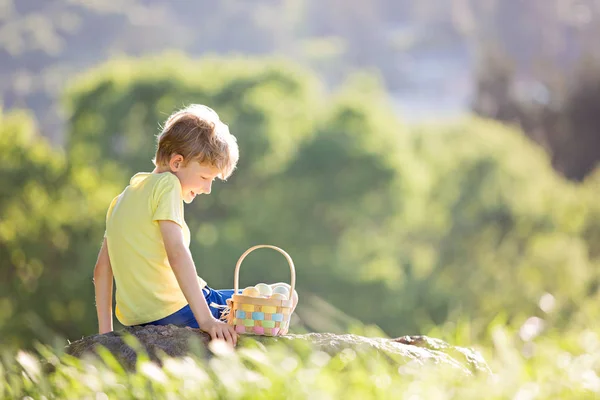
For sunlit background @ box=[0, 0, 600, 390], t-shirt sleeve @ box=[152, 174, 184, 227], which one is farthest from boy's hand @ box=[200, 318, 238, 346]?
sunlit background @ box=[0, 0, 600, 390]

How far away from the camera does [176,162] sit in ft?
14.1

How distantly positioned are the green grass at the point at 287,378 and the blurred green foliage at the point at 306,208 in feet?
66.0

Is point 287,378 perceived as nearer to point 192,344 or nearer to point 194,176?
point 192,344

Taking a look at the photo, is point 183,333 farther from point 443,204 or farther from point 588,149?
point 588,149

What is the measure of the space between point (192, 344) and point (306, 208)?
80.1 feet

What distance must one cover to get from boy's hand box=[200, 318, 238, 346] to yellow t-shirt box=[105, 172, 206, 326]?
270 mm

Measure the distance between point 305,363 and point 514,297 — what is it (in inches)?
982

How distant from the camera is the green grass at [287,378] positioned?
3.34 metres

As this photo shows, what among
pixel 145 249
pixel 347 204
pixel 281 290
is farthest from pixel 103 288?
pixel 347 204

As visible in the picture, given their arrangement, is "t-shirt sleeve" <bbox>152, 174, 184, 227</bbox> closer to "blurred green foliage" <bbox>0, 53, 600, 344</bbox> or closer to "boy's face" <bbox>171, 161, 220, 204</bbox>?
"boy's face" <bbox>171, 161, 220, 204</bbox>

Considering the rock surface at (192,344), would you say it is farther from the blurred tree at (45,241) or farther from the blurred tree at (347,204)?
the blurred tree at (45,241)

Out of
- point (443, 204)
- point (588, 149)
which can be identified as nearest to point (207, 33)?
point (588, 149)

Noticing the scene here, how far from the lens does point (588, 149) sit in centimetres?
4472

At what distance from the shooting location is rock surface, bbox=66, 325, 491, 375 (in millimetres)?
4094
